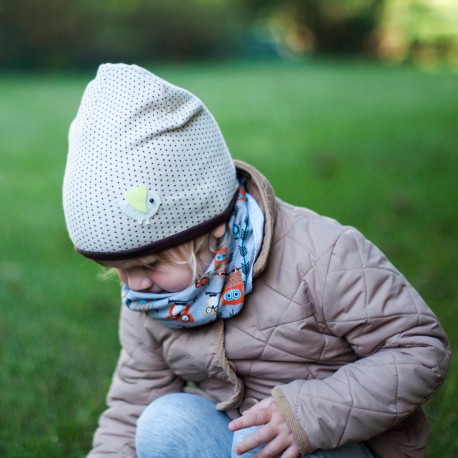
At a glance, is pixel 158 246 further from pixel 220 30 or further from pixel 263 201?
pixel 220 30

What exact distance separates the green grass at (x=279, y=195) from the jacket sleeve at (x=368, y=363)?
0.61m

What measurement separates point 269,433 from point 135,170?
582 millimetres

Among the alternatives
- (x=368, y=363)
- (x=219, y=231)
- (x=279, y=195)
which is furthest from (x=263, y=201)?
(x=279, y=195)

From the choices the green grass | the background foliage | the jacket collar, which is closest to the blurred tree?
the background foliage

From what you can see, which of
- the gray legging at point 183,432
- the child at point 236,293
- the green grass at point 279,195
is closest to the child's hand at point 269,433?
the child at point 236,293

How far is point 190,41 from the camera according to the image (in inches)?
736

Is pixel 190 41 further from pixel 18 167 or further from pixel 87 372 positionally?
pixel 87 372

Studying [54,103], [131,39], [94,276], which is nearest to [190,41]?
[131,39]

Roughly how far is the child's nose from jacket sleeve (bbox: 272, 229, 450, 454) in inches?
13.6

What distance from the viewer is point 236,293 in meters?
1.65

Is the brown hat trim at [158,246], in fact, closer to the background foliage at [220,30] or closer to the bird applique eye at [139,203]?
the bird applique eye at [139,203]

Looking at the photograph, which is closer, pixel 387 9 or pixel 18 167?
pixel 18 167

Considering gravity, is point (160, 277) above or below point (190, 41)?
above

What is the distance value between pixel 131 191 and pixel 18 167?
4484mm
